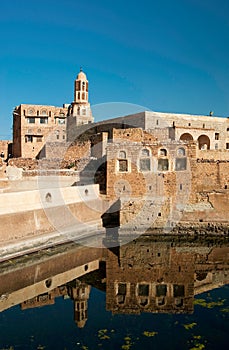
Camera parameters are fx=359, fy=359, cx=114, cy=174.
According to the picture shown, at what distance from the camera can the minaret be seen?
1101 inches

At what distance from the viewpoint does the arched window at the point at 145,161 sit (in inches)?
617

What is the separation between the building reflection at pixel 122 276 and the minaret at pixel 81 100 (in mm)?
16749

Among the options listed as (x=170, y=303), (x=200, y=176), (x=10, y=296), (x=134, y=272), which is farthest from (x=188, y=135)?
(x=10, y=296)

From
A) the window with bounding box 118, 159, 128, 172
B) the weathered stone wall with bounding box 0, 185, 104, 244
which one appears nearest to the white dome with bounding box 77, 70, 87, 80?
the window with bounding box 118, 159, 128, 172

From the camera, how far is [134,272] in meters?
10.5

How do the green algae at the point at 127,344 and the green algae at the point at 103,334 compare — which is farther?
the green algae at the point at 103,334

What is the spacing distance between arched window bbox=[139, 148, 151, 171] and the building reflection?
384 centimetres

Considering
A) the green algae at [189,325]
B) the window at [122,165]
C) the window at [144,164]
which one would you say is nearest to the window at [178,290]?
the green algae at [189,325]

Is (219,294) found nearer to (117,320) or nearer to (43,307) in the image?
(117,320)

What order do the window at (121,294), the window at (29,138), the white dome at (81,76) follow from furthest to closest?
the white dome at (81,76) < the window at (29,138) < the window at (121,294)

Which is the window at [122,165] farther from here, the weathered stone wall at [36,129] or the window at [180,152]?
the weathered stone wall at [36,129]

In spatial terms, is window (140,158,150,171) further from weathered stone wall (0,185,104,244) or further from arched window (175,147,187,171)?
weathered stone wall (0,185,104,244)

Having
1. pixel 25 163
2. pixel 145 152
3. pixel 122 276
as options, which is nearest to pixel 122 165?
pixel 145 152

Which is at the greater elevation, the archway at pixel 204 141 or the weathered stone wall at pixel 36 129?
the weathered stone wall at pixel 36 129
